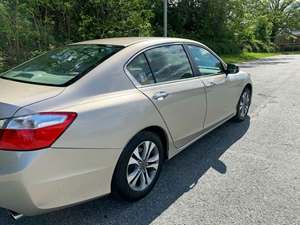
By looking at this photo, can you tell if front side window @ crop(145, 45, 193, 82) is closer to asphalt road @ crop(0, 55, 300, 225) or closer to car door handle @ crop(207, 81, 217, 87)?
car door handle @ crop(207, 81, 217, 87)

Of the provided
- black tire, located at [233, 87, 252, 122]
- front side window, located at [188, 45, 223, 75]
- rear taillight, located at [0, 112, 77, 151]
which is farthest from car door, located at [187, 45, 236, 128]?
rear taillight, located at [0, 112, 77, 151]

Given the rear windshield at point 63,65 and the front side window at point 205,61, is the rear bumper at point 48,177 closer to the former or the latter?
the rear windshield at point 63,65

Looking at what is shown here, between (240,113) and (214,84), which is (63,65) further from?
(240,113)

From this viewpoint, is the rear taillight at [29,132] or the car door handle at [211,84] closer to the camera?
the rear taillight at [29,132]

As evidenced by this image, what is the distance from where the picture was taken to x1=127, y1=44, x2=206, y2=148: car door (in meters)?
2.95

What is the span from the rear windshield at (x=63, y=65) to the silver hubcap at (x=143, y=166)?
2.91 feet

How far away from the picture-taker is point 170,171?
3492 mm

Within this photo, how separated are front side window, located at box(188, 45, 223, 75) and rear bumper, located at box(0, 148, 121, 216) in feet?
6.46

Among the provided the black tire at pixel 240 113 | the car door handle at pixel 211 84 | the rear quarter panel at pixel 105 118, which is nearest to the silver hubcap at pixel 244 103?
the black tire at pixel 240 113

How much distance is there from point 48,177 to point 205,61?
2.74 metres

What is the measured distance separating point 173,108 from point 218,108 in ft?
4.18

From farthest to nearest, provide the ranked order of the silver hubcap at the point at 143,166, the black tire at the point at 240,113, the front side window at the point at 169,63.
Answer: the black tire at the point at 240,113, the front side window at the point at 169,63, the silver hubcap at the point at 143,166

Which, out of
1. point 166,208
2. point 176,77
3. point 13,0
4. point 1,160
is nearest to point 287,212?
point 166,208

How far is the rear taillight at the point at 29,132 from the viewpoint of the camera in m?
2.04
